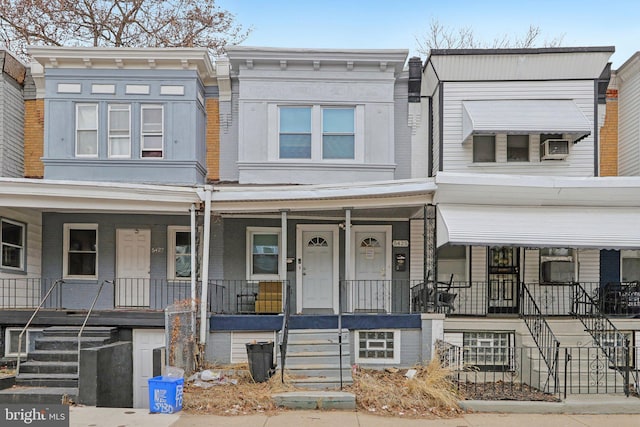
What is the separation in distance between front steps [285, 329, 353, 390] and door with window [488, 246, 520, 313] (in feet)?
14.6

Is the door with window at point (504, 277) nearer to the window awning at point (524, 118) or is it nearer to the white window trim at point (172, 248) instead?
the window awning at point (524, 118)

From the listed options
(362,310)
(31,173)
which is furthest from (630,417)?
(31,173)

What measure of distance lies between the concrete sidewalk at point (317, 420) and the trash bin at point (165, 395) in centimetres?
13

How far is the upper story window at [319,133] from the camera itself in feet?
45.3

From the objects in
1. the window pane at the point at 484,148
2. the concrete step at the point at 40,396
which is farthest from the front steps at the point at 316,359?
the window pane at the point at 484,148

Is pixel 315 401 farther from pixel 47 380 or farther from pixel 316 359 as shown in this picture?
pixel 47 380

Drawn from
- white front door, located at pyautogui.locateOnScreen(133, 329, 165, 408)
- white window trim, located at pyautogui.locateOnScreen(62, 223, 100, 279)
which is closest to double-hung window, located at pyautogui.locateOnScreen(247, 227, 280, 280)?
white front door, located at pyautogui.locateOnScreen(133, 329, 165, 408)

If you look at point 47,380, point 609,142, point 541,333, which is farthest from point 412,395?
point 609,142

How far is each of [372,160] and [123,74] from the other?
638cm

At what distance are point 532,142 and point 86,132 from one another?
1080 centimetres

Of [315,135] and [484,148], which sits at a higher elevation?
[315,135]

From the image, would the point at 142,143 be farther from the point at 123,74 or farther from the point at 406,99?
the point at 406,99

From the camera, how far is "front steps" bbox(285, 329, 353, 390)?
31.8 feet

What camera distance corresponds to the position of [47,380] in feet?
31.8
